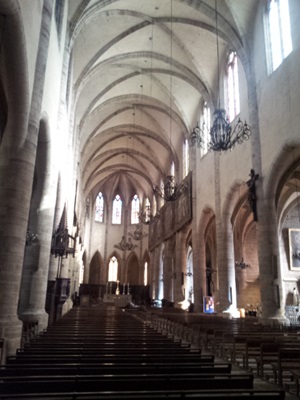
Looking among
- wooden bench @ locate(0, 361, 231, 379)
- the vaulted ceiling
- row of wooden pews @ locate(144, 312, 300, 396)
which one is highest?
the vaulted ceiling

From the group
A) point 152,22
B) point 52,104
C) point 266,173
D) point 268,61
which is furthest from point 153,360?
point 152,22

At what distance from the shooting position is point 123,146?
113 feet

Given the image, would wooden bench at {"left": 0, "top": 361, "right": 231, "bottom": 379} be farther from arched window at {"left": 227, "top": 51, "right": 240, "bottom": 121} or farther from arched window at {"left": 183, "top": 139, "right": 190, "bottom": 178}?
arched window at {"left": 183, "top": 139, "right": 190, "bottom": 178}

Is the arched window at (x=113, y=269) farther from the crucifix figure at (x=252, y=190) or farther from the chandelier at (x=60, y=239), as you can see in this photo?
the crucifix figure at (x=252, y=190)

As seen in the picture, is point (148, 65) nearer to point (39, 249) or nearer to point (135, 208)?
point (39, 249)

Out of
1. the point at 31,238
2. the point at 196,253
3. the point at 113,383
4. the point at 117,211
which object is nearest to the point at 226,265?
the point at 196,253

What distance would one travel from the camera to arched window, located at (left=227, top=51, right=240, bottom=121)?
1833cm

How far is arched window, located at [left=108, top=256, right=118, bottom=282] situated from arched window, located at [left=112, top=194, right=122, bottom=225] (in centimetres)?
456

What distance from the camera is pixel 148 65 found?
22.4m

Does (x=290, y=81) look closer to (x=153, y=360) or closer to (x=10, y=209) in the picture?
(x=10, y=209)

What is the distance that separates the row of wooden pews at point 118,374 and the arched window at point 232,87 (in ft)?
49.4

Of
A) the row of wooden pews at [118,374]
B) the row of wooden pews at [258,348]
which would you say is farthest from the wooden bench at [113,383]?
the row of wooden pews at [258,348]

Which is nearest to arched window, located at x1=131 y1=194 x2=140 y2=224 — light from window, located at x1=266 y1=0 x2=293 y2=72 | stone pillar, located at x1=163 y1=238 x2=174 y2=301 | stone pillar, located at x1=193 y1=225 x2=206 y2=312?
stone pillar, located at x1=163 y1=238 x2=174 y2=301

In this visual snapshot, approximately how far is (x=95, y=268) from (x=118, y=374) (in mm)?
39594
